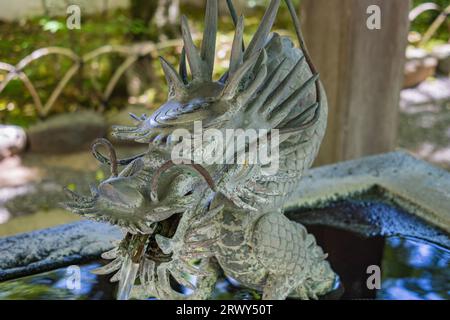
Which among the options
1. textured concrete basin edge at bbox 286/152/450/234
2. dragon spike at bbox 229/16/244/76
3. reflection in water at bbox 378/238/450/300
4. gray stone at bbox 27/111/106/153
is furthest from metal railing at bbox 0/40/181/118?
dragon spike at bbox 229/16/244/76

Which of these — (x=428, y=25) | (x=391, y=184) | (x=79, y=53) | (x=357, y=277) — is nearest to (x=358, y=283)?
(x=357, y=277)

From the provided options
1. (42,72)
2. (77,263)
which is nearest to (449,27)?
(42,72)

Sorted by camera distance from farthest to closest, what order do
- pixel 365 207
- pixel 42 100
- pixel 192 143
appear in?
pixel 42 100 → pixel 365 207 → pixel 192 143

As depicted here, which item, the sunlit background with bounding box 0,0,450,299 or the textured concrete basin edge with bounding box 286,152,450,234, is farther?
the sunlit background with bounding box 0,0,450,299

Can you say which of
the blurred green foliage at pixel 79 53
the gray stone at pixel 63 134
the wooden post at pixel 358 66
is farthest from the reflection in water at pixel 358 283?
the blurred green foliage at pixel 79 53

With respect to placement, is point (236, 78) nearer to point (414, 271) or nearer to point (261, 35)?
point (261, 35)

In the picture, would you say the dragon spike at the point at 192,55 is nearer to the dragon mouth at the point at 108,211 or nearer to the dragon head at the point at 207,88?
the dragon head at the point at 207,88

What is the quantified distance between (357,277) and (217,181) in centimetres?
106

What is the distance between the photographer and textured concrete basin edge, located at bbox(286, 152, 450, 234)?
9.87ft

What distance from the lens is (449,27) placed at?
326 inches

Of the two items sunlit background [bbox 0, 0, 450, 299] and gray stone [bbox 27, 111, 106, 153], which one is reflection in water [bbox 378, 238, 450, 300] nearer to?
sunlit background [bbox 0, 0, 450, 299]

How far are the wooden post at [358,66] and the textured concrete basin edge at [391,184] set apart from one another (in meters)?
0.61
